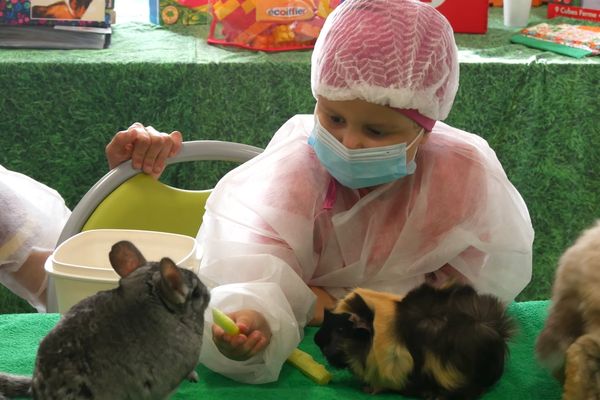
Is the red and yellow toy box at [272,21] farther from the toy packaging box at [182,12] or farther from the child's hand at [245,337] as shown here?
the child's hand at [245,337]

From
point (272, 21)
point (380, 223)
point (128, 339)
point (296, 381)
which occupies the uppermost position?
point (272, 21)

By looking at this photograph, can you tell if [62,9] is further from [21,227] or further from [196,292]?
[196,292]

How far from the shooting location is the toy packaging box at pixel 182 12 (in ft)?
8.95

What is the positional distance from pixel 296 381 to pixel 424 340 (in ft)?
0.63

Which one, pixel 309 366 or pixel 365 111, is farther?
pixel 365 111

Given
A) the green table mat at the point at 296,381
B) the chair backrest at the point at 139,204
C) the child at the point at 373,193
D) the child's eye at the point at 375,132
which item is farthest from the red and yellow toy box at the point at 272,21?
the green table mat at the point at 296,381

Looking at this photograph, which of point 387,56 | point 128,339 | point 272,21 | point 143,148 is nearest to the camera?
point 128,339

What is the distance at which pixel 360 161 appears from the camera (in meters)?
1.34

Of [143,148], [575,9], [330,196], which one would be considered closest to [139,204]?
[143,148]

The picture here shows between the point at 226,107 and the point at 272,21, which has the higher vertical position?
the point at 272,21

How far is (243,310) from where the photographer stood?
3.67 feet

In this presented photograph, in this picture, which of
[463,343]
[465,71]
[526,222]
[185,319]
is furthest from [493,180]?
[465,71]

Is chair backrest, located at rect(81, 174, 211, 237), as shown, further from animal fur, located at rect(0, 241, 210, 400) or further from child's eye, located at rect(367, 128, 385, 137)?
animal fur, located at rect(0, 241, 210, 400)

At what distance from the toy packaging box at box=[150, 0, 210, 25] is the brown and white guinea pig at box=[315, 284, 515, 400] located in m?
1.86
